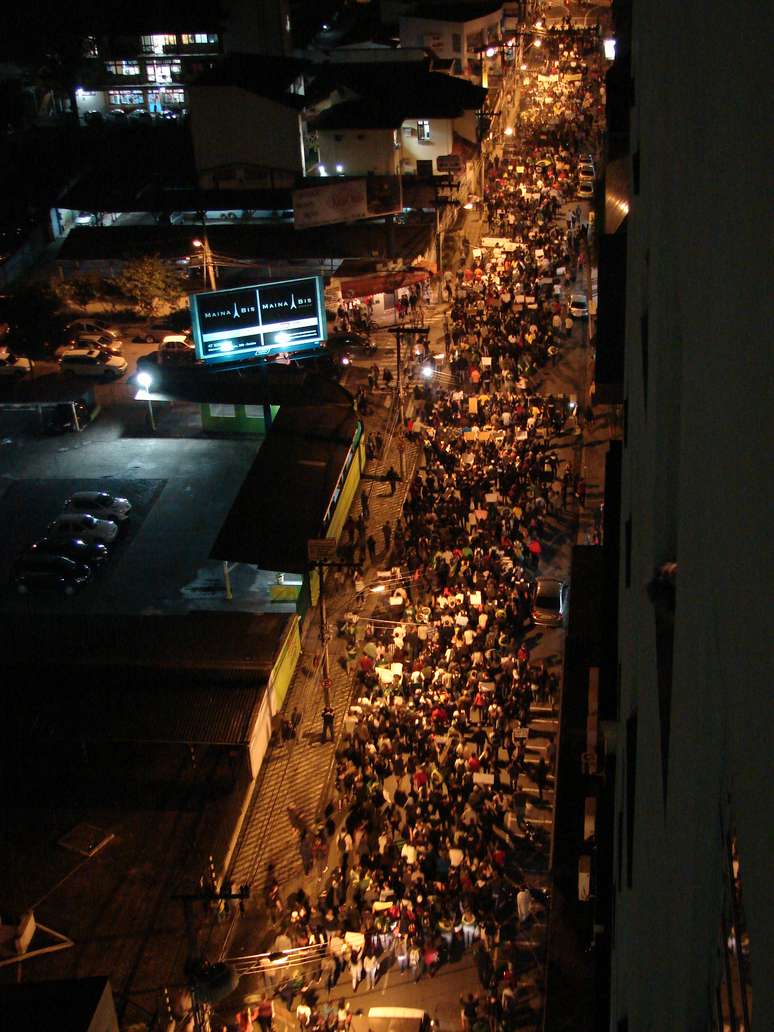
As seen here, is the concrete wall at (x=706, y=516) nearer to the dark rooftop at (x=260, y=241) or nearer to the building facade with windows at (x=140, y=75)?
the dark rooftop at (x=260, y=241)

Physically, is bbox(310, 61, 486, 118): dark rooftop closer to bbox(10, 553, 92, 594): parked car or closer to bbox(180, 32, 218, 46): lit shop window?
bbox(180, 32, 218, 46): lit shop window

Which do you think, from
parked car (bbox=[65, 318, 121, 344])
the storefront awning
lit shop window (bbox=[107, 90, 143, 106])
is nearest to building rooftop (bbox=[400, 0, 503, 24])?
lit shop window (bbox=[107, 90, 143, 106])

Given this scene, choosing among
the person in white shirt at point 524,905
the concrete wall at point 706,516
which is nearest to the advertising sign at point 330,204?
the person in white shirt at point 524,905

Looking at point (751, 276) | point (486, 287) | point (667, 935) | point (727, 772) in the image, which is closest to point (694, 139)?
point (751, 276)

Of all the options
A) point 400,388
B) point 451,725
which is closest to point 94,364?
point 400,388

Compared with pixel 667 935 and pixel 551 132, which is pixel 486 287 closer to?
pixel 551 132

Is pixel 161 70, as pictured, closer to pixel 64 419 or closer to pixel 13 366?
pixel 13 366
